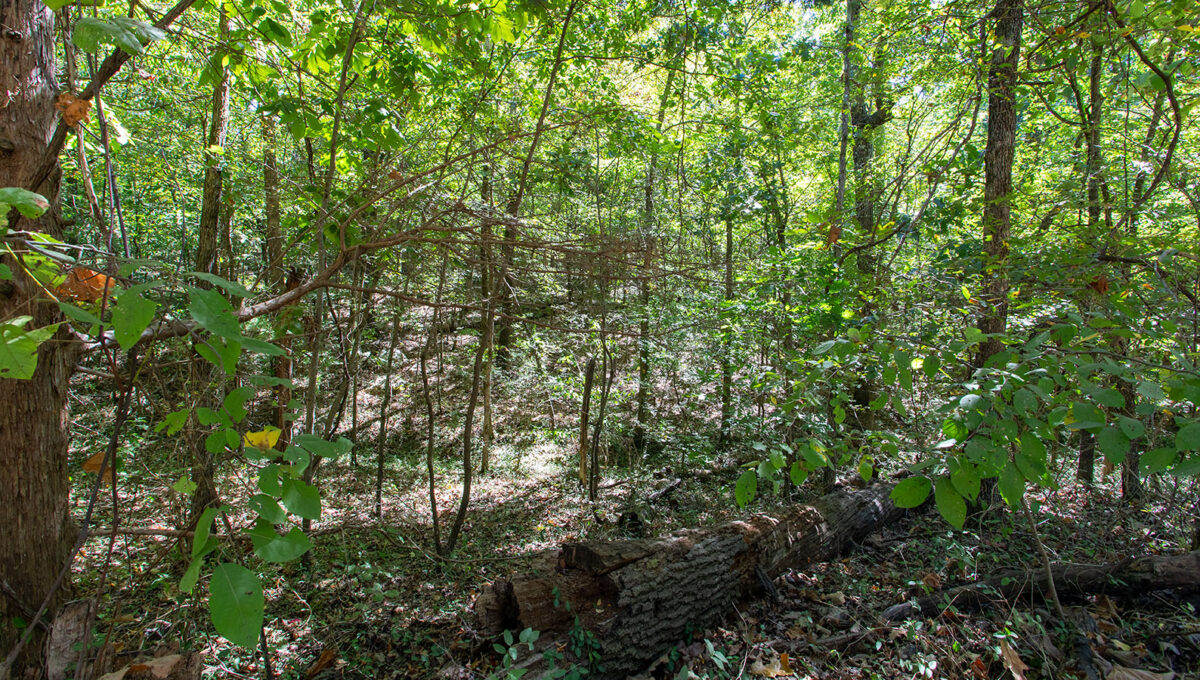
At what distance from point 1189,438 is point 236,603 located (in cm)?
204

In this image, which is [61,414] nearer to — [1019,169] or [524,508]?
[524,508]

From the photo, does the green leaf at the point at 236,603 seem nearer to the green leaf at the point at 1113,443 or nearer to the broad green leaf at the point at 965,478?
the broad green leaf at the point at 965,478

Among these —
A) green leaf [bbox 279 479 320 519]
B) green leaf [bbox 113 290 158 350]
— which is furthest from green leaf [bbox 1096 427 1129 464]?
green leaf [bbox 113 290 158 350]

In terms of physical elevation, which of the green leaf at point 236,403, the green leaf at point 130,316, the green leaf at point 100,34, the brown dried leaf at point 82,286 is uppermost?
the green leaf at point 100,34

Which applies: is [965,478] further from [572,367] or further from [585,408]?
[572,367]

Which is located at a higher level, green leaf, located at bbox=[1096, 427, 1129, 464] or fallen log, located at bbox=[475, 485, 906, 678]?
green leaf, located at bbox=[1096, 427, 1129, 464]

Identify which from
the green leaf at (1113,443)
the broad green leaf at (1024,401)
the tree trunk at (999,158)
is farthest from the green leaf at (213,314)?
the tree trunk at (999,158)

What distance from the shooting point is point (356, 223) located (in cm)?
267

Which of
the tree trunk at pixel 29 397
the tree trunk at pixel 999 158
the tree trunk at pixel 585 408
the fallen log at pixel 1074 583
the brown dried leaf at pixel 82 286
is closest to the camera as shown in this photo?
the brown dried leaf at pixel 82 286

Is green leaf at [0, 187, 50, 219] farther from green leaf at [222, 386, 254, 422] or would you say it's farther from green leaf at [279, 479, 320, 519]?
green leaf at [279, 479, 320, 519]

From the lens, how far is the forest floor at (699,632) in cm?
286

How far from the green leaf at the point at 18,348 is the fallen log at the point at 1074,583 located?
4148mm

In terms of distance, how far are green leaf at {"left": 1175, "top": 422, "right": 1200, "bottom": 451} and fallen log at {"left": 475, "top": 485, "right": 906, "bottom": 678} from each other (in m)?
2.59

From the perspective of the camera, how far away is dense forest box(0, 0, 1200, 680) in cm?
160
